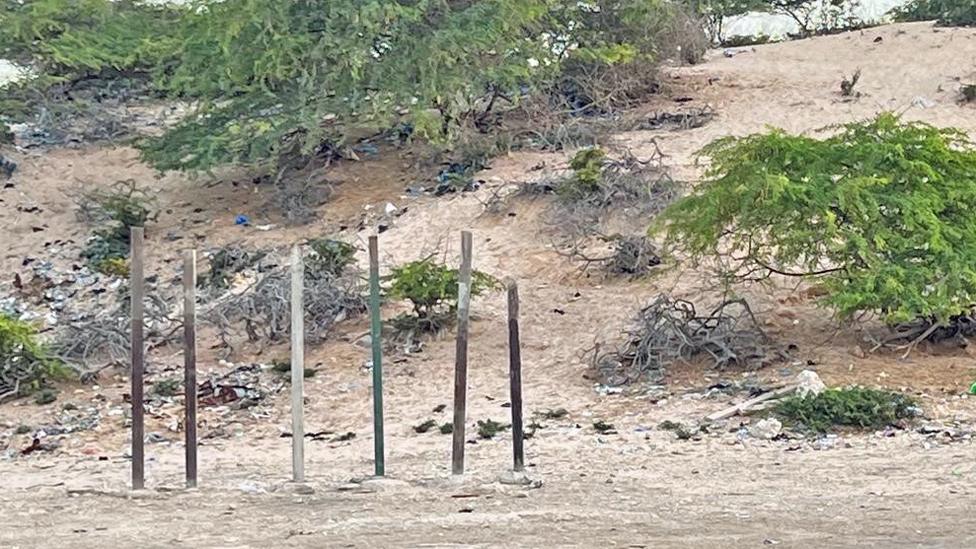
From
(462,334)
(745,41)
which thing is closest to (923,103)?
(745,41)

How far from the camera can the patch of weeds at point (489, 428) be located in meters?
9.71

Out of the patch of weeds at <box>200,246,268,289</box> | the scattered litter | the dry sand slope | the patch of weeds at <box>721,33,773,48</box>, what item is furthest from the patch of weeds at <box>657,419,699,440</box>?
the patch of weeds at <box>721,33,773,48</box>

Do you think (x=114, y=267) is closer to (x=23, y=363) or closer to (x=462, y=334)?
(x=23, y=363)

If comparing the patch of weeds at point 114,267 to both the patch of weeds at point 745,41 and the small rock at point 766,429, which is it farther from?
the patch of weeds at point 745,41

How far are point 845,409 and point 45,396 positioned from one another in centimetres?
640

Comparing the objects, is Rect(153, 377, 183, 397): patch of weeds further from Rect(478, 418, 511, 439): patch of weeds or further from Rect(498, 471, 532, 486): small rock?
Rect(498, 471, 532, 486): small rock

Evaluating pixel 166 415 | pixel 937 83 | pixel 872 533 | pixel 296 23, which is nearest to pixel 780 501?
pixel 872 533

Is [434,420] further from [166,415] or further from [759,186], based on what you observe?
[759,186]

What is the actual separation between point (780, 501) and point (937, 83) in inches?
607

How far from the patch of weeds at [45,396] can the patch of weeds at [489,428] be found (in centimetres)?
376

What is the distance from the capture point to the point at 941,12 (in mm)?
27250

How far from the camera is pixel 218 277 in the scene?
15180 millimetres

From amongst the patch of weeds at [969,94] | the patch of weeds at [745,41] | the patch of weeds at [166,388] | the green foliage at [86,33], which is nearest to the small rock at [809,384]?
the patch of weeds at [166,388]

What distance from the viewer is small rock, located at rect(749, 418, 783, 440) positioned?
9.12m
